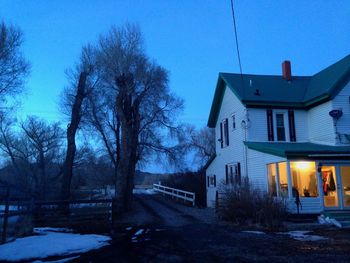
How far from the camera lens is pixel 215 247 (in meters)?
10.9

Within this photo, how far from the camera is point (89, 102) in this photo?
29891 millimetres

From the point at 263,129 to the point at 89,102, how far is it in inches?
574

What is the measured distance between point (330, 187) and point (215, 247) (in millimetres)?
10516

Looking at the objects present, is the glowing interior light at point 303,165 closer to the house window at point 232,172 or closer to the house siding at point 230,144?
the house siding at point 230,144

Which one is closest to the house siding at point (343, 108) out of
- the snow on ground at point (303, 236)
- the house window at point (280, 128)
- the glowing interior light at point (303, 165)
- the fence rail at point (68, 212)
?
the glowing interior light at point (303, 165)

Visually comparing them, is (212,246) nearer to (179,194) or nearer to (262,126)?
(262,126)

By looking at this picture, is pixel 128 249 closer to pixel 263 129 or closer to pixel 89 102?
pixel 263 129

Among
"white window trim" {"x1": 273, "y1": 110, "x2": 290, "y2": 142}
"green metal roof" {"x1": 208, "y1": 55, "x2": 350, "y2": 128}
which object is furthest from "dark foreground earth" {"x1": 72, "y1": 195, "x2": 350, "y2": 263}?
"green metal roof" {"x1": 208, "y1": 55, "x2": 350, "y2": 128}

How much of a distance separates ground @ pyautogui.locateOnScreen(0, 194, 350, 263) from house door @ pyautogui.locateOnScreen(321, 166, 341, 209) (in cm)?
389

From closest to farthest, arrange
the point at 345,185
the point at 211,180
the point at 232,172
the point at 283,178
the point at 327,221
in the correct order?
the point at 327,221 < the point at 345,185 < the point at 283,178 < the point at 232,172 < the point at 211,180

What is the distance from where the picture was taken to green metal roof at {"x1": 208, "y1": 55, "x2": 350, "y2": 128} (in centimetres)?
2117

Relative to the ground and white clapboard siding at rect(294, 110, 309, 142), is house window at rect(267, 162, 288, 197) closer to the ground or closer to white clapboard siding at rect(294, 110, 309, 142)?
white clapboard siding at rect(294, 110, 309, 142)

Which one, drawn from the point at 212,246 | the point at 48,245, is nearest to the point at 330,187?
the point at 212,246

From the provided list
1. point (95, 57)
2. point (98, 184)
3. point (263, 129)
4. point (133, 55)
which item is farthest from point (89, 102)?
point (98, 184)
